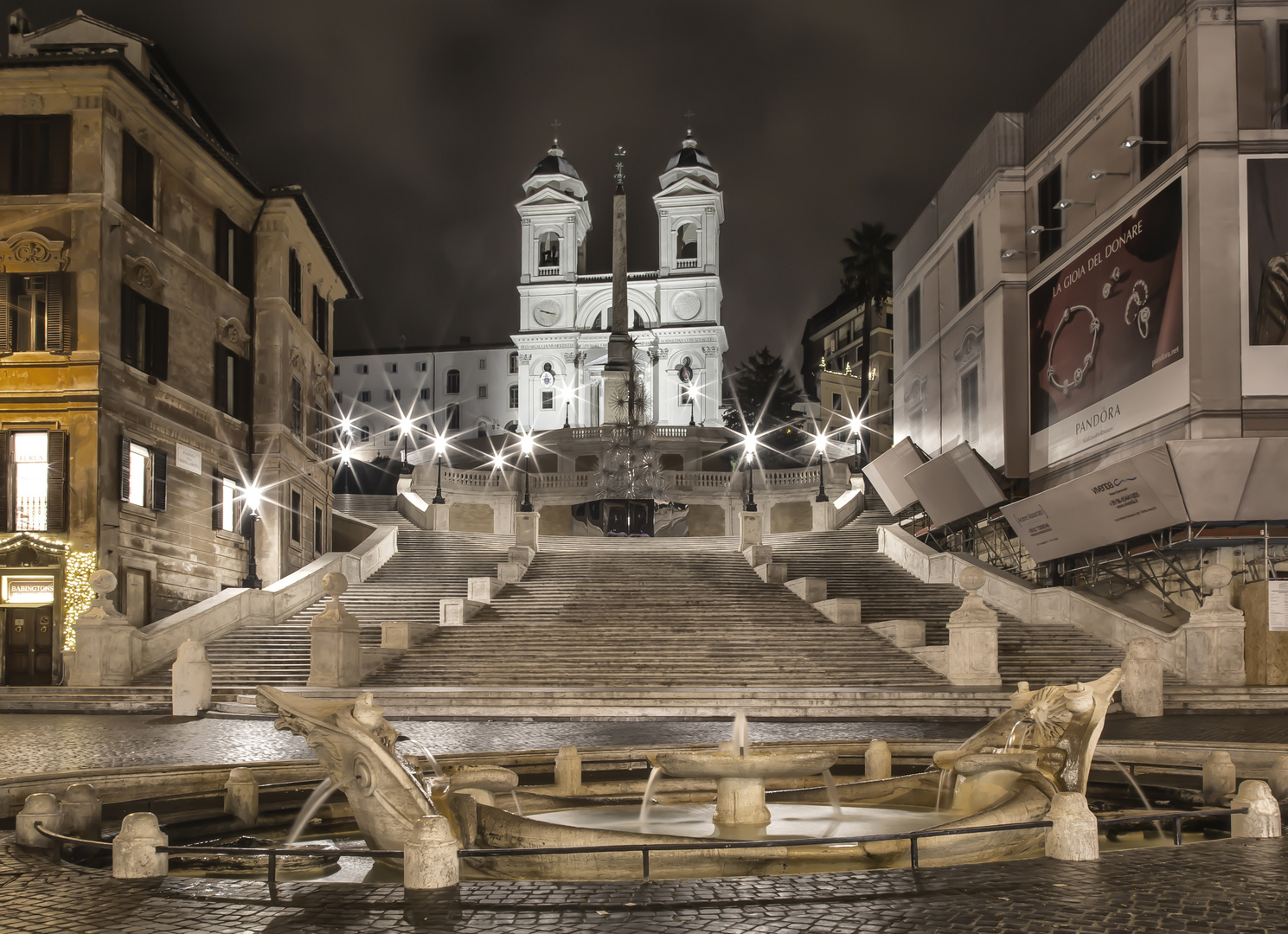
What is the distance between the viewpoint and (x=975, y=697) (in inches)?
757

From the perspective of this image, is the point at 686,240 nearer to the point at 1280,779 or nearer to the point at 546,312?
the point at 546,312

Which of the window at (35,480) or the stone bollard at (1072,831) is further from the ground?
the window at (35,480)

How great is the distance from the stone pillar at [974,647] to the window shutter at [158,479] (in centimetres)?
1815

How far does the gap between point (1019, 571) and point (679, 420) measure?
58075 millimetres

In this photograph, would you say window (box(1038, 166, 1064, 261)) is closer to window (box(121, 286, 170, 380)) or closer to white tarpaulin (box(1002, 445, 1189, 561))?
white tarpaulin (box(1002, 445, 1189, 561))

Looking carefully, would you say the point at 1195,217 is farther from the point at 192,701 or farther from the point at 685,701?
the point at 192,701

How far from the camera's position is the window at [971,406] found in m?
38.2

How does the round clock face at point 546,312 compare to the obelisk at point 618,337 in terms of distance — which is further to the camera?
the round clock face at point 546,312

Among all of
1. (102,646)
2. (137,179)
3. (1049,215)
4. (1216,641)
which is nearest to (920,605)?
(1216,641)

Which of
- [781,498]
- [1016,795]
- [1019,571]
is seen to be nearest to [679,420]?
[781,498]

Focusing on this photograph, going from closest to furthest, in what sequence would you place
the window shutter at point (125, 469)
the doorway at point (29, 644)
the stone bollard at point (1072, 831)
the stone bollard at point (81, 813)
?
the stone bollard at point (1072, 831) → the stone bollard at point (81, 813) → the doorway at point (29, 644) → the window shutter at point (125, 469)

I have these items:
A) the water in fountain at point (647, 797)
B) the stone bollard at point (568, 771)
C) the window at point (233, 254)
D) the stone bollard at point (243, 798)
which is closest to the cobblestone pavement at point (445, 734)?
the stone bollard at point (568, 771)

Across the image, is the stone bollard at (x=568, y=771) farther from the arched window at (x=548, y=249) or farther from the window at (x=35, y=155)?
the arched window at (x=548, y=249)

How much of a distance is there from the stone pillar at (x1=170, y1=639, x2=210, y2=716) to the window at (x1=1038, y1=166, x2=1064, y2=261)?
25.7 meters
